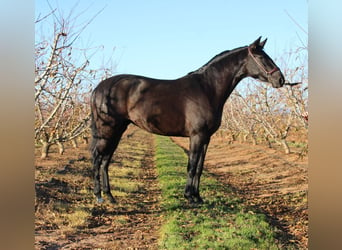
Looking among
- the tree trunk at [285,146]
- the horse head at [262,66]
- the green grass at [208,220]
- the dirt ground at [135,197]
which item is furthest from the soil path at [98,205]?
the tree trunk at [285,146]

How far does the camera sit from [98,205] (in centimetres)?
345

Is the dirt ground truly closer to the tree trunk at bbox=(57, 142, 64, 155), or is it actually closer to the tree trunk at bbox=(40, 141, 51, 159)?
the tree trunk at bbox=(40, 141, 51, 159)

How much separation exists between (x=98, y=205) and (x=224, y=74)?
182 centimetres

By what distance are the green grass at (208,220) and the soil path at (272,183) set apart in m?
0.12

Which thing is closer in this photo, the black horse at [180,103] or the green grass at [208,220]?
the green grass at [208,220]

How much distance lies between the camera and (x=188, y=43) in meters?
3.65

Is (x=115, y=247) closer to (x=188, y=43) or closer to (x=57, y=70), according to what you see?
(x=57, y=70)

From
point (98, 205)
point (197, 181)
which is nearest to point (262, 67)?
point (197, 181)

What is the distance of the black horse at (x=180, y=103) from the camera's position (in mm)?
3350

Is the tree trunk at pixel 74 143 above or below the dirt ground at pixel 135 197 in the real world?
above

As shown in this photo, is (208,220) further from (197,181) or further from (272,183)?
(272,183)

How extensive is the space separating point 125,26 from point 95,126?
109cm

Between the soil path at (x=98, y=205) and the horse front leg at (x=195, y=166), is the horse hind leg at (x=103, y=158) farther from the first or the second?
the horse front leg at (x=195, y=166)
